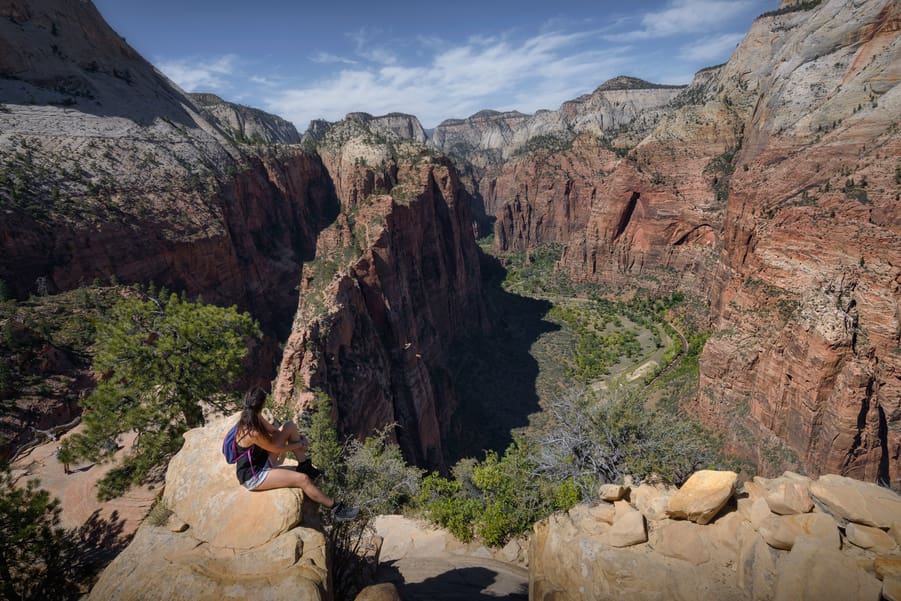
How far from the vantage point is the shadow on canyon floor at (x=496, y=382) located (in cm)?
4200

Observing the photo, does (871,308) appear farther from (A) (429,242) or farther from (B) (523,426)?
(A) (429,242)

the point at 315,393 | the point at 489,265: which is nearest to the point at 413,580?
the point at 315,393

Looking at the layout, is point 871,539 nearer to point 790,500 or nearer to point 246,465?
point 790,500

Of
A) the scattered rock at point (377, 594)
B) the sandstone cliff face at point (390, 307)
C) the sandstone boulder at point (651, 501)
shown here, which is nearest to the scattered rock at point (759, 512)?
the sandstone boulder at point (651, 501)

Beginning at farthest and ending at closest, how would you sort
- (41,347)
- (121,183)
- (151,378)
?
1. (121,183)
2. (41,347)
3. (151,378)

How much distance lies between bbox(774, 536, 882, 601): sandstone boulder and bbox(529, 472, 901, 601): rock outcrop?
0.04ft

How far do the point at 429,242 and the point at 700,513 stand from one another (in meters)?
46.6

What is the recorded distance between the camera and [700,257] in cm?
6500

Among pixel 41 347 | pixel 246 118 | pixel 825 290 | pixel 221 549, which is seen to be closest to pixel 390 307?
pixel 41 347

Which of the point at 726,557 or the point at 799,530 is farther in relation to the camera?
the point at 726,557

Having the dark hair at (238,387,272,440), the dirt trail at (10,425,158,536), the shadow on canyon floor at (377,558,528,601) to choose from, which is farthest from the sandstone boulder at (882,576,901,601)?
the dirt trail at (10,425,158,536)

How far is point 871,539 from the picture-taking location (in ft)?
20.3

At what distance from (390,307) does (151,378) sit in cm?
2485

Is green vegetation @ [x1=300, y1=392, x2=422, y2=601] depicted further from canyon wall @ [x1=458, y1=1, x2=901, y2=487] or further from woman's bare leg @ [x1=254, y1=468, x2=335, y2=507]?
canyon wall @ [x1=458, y1=1, x2=901, y2=487]
